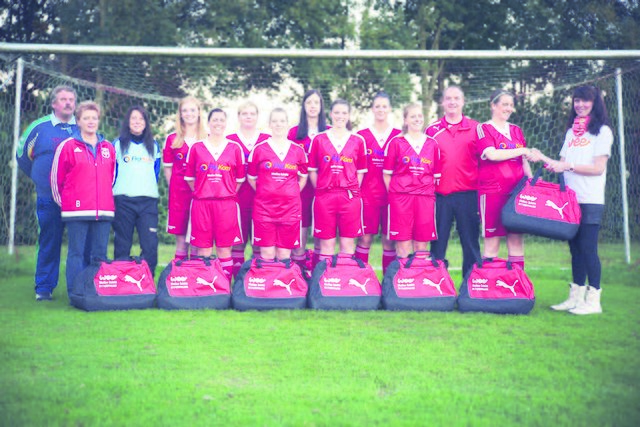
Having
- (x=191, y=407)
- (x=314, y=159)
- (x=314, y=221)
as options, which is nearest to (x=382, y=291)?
(x=314, y=221)

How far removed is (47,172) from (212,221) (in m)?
1.65

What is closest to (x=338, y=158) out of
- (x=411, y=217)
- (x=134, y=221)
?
(x=411, y=217)

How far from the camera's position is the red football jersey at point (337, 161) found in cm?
599

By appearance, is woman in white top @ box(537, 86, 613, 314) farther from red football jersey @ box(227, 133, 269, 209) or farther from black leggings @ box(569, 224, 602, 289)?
red football jersey @ box(227, 133, 269, 209)

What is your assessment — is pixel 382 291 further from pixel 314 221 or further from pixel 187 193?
pixel 187 193

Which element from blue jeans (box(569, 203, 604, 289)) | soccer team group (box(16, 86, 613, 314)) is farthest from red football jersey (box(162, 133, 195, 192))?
blue jeans (box(569, 203, 604, 289))

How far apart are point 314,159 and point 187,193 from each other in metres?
1.24

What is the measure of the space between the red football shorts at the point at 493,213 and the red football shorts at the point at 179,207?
266 cm

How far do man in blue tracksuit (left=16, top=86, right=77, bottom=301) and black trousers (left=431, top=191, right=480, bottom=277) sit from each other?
3504mm

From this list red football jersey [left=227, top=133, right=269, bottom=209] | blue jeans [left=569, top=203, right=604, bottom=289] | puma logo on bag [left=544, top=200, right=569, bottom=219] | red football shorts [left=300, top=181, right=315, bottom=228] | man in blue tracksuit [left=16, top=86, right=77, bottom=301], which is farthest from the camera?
red football shorts [left=300, top=181, right=315, bottom=228]

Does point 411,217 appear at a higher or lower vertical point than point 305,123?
lower

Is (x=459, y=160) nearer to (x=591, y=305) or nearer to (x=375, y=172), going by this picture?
(x=375, y=172)

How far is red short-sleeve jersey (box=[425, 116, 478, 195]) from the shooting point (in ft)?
19.8

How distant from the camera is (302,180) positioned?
6.17 m
